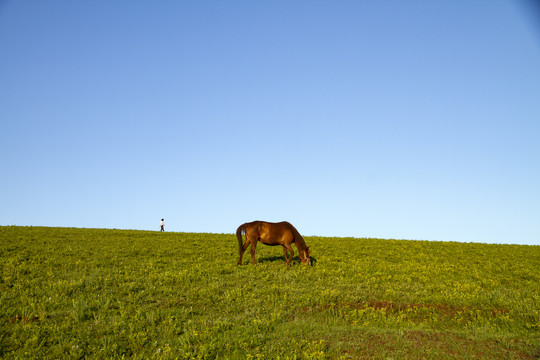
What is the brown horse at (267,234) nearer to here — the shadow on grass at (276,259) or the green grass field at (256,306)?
the green grass field at (256,306)

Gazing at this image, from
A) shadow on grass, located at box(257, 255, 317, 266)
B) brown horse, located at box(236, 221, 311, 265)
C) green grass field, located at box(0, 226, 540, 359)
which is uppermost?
brown horse, located at box(236, 221, 311, 265)

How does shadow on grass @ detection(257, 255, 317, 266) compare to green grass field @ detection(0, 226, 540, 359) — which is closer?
green grass field @ detection(0, 226, 540, 359)

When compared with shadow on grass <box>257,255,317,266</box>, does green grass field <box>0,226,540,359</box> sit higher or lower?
lower

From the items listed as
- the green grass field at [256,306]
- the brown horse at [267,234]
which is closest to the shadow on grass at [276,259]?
the green grass field at [256,306]

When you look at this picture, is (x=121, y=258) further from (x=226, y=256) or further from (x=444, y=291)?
(x=444, y=291)

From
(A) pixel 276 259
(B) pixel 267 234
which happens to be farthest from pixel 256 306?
(A) pixel 276 259

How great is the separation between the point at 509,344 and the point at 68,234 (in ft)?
114

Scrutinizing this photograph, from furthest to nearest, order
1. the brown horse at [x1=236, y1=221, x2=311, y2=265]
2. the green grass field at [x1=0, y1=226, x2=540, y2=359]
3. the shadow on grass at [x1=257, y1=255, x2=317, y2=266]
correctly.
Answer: the shadow on grass at [x1=257, y1=255, x2=317, y2=266]
the brown horse at [x1=236, y1=221, x2=311, y2=265]
the green grass field at [x1=0, y1=226, x2=540, y2=359]

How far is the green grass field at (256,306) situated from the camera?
10719 millimetres

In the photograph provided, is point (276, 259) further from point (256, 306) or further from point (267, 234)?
point (256, 306)

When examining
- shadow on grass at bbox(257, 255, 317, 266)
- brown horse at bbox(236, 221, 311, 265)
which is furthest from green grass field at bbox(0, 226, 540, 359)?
brown horse at bbox(236, 221, 311, 265)

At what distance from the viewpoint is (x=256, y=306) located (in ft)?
47.5

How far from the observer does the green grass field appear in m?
10.7

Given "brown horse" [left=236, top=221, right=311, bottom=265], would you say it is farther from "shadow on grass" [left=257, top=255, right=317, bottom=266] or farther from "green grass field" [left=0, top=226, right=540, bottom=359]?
"shadow on grass" [left=257, top=255, right=317, bottom=266]
